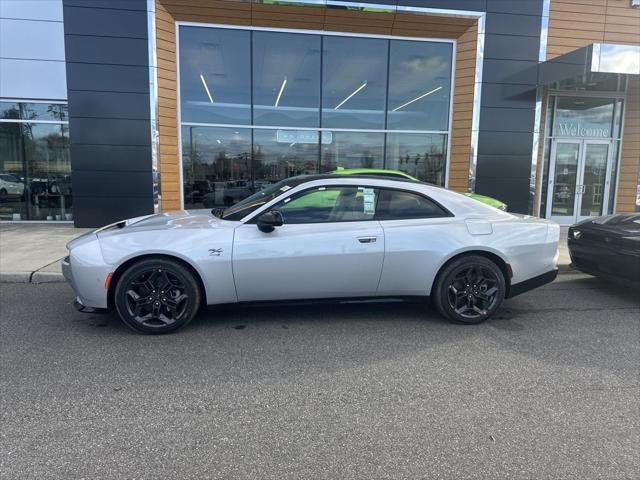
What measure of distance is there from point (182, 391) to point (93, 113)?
9.35m

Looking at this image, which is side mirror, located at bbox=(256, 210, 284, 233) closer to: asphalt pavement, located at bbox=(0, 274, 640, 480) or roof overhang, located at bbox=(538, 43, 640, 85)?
asphalt pavement, located at bbox=(0, 274, 640, 480)

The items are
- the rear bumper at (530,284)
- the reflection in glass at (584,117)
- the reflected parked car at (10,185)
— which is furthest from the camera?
the reflection in glass at (584,117)

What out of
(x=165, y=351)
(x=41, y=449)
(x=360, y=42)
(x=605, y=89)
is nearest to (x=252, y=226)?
(x=165, y=351)

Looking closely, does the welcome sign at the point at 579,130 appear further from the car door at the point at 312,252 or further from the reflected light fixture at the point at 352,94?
the car door at the point at 312,252

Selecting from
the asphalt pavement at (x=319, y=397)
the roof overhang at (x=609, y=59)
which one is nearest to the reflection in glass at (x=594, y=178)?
the roof overhang at (x=609, y=59)

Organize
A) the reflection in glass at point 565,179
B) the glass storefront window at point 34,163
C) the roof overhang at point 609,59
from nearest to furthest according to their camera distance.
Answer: the roof overhang at point 609,59 → the glass storefront window at point 34,163 → the reflection in glass at point 565,179

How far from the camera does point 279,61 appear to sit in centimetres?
1145

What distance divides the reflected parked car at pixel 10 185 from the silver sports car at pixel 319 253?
362 inches

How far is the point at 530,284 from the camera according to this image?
16.1ft

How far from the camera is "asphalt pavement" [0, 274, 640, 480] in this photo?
2.48 meters

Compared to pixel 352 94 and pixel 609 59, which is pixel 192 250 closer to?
pixel 352 94

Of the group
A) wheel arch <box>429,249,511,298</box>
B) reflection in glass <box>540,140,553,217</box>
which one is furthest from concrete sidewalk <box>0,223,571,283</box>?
wheel arch <box>429,249,511,298</box>

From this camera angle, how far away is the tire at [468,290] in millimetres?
4668

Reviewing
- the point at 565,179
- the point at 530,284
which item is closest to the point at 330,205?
the point at 530,284
